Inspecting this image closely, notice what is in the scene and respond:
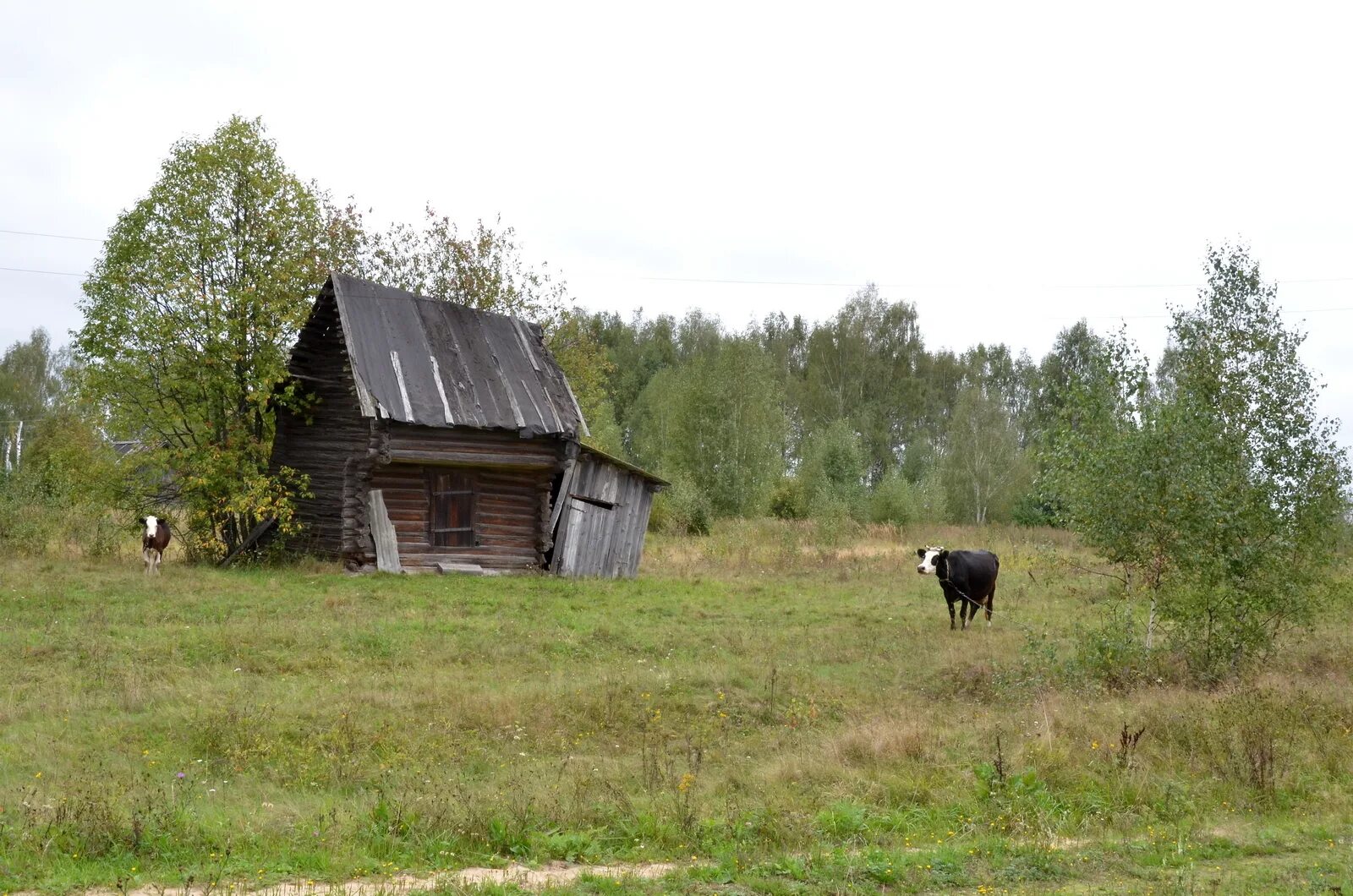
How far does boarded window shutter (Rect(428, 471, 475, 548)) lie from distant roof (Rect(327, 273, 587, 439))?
6.07 ft

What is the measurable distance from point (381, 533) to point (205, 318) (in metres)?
5.86

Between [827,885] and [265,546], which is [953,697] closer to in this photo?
[827,885]

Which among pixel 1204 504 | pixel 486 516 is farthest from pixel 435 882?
pixel 486 516

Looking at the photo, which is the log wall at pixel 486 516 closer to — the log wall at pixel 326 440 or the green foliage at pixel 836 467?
the log wall at pixel 326 440

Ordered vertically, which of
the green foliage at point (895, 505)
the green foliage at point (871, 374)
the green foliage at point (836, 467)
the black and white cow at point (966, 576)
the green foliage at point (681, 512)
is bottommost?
the black and white cow at point (966, 576)

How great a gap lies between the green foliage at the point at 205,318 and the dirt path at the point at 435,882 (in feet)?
57.1

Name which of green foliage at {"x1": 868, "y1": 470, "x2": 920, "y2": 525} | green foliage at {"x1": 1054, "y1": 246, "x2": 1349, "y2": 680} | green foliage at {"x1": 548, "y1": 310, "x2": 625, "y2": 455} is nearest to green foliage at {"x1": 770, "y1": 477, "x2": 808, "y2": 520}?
green foliage at {"x1": 868, "y1": 470, "x2": 920, "y2": 525}

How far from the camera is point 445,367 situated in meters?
25.4

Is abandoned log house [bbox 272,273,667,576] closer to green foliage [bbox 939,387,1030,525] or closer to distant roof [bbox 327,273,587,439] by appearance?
distant roof [bbox 327,273,587,439]

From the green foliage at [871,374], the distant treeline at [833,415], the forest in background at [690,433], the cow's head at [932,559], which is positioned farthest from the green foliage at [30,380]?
the cow's head at [932,559]

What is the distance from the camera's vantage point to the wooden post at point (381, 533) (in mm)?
23781

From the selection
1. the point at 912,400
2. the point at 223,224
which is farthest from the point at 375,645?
the point at 912,400

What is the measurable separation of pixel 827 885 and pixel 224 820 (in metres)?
4.25

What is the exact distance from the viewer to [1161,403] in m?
14.5
